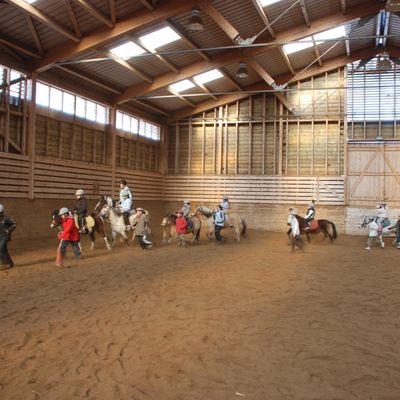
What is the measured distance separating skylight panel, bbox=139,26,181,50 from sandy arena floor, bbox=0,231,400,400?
30.7 feet

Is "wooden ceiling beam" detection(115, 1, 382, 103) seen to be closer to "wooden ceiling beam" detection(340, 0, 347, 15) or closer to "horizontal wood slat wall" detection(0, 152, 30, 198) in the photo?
"wooden ceiling beam" detection(340, 0, 347, 15)

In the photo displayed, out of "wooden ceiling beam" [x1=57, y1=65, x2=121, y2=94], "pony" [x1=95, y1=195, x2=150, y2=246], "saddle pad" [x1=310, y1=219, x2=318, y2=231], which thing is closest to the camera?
"pony" [x1=95, y1=195, x2=150, y2=246]

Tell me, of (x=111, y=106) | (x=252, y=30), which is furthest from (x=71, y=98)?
(x=252, y=30)

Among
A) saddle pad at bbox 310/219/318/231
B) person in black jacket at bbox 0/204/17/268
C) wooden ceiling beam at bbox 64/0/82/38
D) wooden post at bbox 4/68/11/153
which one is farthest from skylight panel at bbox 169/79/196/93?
person in black jacket at bbox 0/204/17/268

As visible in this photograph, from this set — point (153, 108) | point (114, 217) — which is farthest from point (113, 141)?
point (114, 217)

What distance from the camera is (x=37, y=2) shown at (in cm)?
1259

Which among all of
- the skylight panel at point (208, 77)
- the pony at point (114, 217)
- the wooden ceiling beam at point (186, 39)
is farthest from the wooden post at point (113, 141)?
the pony at point (114, 217)

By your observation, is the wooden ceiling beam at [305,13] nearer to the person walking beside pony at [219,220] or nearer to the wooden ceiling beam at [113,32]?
the wooden ceiling beam at [113,32]

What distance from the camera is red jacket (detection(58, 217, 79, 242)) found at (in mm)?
11016

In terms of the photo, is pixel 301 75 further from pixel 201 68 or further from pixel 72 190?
pixel 72 190

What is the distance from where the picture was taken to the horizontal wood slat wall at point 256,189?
22.7m

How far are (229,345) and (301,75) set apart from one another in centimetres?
2046

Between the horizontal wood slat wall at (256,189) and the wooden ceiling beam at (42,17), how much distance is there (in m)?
12.0

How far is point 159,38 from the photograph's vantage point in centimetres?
1611
